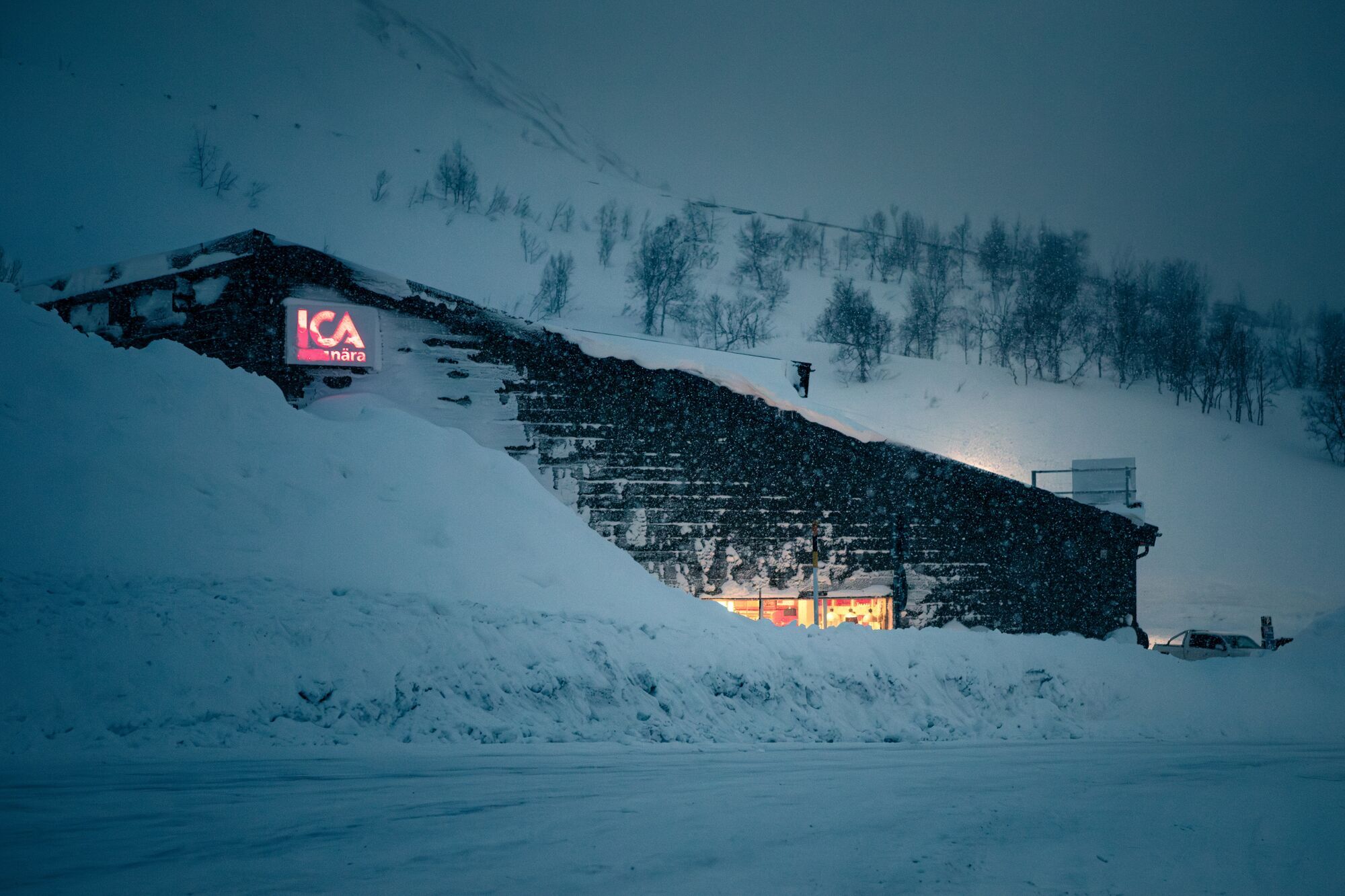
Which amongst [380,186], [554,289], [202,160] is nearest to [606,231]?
[554,289]

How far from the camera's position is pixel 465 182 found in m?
65.4

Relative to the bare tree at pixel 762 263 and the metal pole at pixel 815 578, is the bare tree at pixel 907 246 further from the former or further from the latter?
the metal pole at pixel 815 578

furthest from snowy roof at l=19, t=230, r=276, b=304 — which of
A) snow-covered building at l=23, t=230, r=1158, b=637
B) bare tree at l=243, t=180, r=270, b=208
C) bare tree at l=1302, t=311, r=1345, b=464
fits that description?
bare tree at l=1302, t=311, r=1345, b=464

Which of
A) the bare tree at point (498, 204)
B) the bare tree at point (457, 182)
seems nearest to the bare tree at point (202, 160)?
the bare tree at point (457, 182)

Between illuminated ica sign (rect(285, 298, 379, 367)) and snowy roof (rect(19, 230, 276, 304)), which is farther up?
snowy roof (rect(19, 230, 276, 304))

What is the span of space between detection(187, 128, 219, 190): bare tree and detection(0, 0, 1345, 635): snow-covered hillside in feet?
2.25

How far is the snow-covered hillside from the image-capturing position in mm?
33875

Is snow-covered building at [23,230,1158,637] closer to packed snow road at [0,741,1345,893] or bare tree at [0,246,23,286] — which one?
packed snow road at [0,741,1345,893]

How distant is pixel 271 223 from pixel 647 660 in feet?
150

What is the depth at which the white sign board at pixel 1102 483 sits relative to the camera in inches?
897

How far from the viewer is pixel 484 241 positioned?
2280 inches

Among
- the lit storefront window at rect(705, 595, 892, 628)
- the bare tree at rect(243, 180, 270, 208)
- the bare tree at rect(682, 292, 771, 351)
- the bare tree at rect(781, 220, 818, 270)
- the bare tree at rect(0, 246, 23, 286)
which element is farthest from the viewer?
the bare tree at rect(781, 220, 818, 270)

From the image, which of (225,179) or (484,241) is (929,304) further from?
(225,179)

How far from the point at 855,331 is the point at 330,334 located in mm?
45812
